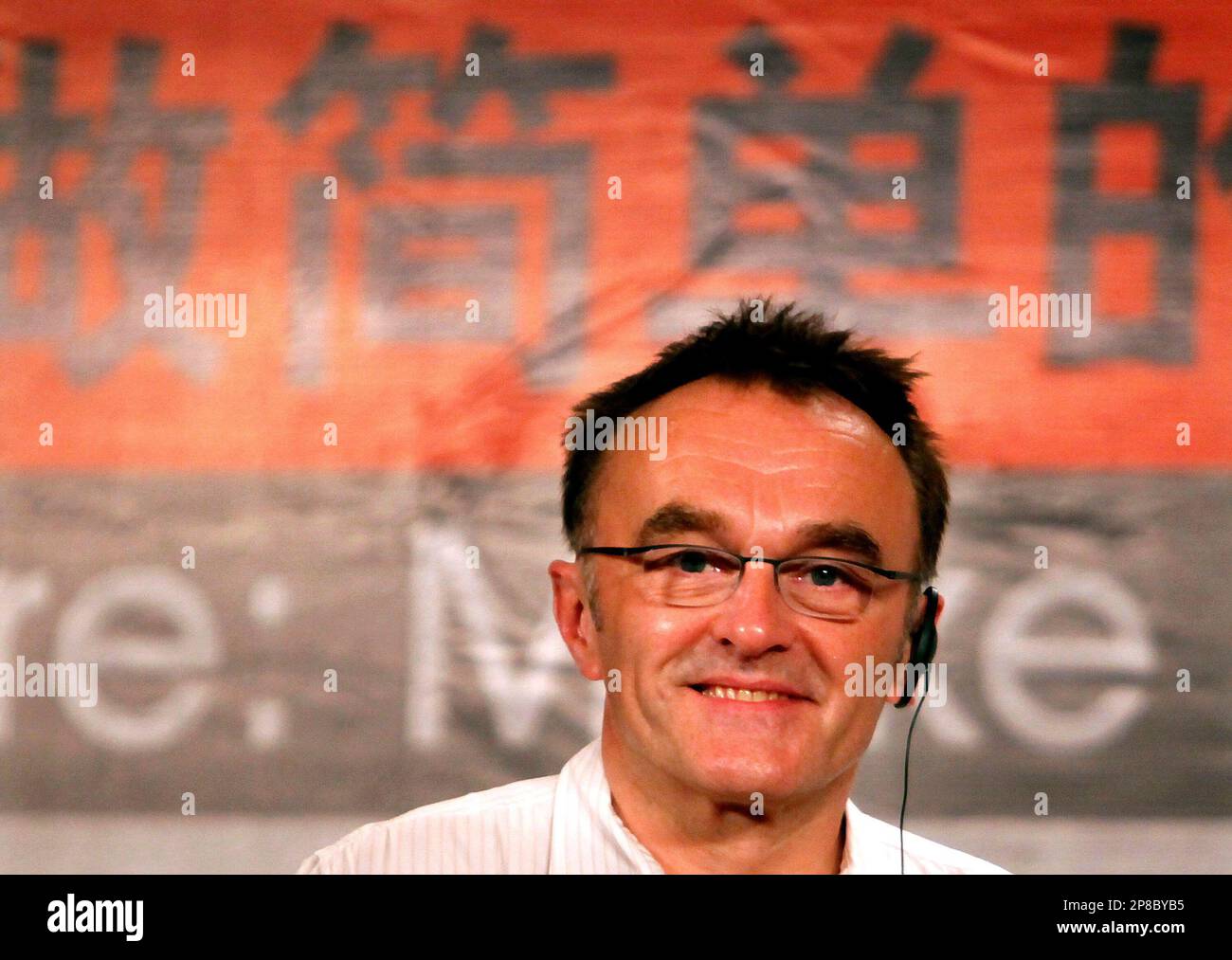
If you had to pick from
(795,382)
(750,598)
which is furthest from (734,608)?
(795,382)

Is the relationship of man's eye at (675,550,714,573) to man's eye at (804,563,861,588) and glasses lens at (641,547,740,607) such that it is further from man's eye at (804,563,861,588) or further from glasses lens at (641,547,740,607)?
man's eye at (804,563,861,588)

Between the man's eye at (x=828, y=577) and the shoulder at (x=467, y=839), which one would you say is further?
the shoulder at (x=467, y=839)

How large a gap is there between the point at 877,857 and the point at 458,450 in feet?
2.65

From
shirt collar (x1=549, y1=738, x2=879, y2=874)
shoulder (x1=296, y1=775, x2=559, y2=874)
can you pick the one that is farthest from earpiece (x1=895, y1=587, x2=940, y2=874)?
shoulder (x1=296, y1=775, x2=559, y2=874)

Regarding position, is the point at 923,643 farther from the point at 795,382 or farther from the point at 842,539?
the point at 795,382

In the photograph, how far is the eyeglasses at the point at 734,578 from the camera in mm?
1261

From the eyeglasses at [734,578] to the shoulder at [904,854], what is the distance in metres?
0.27

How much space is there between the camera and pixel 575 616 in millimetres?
1391

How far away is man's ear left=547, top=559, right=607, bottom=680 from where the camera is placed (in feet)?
4.43

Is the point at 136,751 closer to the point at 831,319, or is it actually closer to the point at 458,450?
the point at 458,450

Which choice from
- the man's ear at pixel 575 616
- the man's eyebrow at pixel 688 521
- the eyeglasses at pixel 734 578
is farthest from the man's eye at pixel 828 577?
the man's ear at pixel 575 616

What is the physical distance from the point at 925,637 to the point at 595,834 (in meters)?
0.45

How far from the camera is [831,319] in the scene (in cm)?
172

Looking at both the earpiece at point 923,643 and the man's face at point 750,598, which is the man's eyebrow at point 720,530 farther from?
the earpiece at point 923,643
